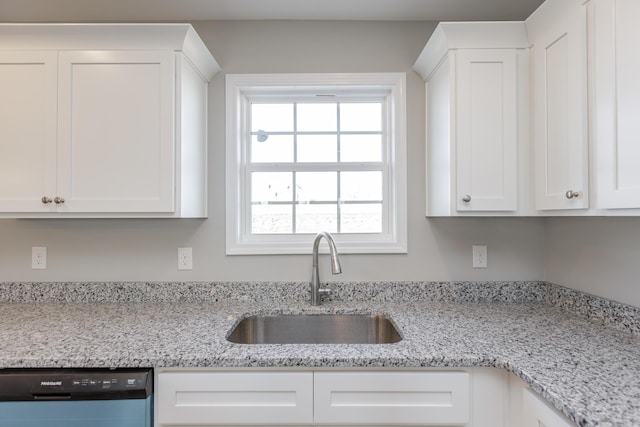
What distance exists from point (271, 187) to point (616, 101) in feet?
4.95

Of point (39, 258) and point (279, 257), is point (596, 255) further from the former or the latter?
point (39, 258)

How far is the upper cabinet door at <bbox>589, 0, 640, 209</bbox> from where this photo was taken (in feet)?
3.28

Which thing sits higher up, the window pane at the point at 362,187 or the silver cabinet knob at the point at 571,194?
the window pane at the point at 362,187

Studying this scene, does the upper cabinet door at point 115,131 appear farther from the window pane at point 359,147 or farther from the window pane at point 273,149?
the window pane at point 359,147

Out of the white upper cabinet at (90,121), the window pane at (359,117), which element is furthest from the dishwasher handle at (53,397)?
the window pane at (359,117)

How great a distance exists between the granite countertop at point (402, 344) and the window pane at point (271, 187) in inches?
23.5

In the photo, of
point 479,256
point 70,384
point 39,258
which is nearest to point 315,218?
point 479,256

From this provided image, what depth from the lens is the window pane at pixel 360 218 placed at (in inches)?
77.2

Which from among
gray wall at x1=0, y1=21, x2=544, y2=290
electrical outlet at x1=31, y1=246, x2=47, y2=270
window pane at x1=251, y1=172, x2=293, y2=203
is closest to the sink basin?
gray wall at x1=0, y1=21, x2=544, y2=290

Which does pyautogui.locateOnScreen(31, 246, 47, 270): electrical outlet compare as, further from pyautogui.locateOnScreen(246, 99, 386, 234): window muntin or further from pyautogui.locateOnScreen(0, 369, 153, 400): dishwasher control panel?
pyautogui.locateOnScreen(246, 99, 386, 234): window muntin

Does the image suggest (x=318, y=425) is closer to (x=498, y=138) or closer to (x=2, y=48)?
(x=498, y=138)

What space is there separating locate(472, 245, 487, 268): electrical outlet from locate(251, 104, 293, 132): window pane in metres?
1.21

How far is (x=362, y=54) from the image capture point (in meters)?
1.86

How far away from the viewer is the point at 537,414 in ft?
3.13
